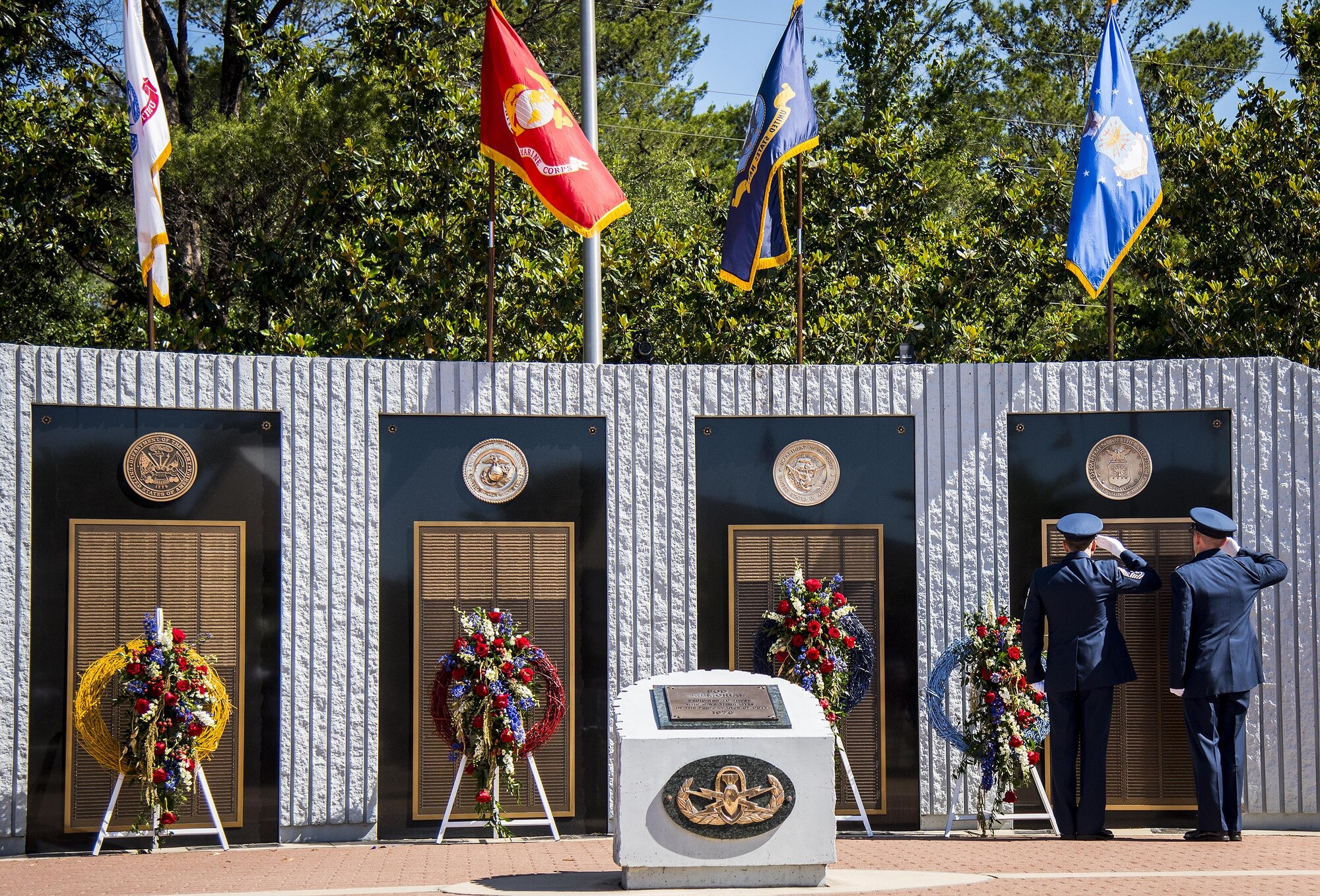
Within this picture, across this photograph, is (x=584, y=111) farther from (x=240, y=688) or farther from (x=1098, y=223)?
(x=240, y=688)

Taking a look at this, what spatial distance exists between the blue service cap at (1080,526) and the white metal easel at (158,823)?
5.65 metres

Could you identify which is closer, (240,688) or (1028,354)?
(240,688)

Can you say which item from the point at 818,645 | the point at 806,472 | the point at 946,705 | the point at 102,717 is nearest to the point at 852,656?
the point at 818,645

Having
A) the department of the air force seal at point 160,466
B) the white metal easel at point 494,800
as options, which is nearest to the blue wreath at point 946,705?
the white metal easel at point 494,800

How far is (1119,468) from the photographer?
31.8ft

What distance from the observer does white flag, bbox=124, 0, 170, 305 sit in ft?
31.6

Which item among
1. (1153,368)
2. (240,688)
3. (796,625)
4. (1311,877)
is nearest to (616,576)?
(796,625)

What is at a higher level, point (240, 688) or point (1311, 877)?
point (240, 688)

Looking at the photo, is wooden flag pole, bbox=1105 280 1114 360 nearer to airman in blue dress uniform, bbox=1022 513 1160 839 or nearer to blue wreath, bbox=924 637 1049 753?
airman in blue dress uniform, bbox=1022 513 1160 839

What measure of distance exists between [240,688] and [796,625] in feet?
12.0

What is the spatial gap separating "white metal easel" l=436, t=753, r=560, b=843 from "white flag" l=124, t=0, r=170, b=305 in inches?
151

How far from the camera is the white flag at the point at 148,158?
9.63 meters

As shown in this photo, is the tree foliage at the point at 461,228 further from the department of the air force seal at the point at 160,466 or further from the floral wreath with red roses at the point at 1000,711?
the floral wreath with red roses at the point at 1000,711

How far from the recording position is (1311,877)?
691 cm
